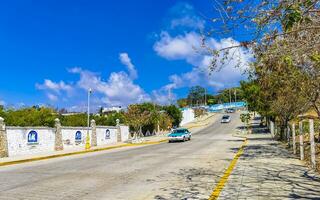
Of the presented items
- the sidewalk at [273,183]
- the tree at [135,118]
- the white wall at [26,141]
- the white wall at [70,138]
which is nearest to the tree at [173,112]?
the tree at [135,118]

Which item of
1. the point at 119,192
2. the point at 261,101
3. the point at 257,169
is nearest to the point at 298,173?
the point at 257,169

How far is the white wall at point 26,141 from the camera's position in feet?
91.2

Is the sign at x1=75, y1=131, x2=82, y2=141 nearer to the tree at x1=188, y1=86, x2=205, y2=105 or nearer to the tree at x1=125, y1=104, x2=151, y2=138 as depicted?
the tree at x1=125, y1=104, x2=151, y2=138

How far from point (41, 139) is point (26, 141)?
2118mm

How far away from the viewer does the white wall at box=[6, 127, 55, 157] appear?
27812mm

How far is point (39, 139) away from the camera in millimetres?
31359

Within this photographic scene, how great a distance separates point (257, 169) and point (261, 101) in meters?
26.0

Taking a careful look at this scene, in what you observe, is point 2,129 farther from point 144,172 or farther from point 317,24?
point 317,24

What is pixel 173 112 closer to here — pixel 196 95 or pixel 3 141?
pixel 3 141

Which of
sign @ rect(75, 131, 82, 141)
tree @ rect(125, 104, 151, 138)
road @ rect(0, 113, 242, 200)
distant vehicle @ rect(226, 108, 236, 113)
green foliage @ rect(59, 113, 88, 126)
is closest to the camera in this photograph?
road @ rect(0, 113, 242, 200)

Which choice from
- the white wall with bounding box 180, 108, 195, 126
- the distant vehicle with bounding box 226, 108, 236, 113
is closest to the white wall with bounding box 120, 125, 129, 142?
the white wall with bounding box 180, 108, 195, 126

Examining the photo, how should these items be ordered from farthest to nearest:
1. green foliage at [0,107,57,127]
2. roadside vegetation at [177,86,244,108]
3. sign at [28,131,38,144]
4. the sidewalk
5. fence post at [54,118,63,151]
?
roadside vegetation at [177,86,244,108]
green foliage at [0,107,57,127]
fence post at [54,118,63,151]
sign at [28,131,38,144]
the sidewalk

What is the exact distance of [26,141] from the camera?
96.9 ft

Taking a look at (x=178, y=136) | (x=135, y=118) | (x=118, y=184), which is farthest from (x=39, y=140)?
(x=135, y=118)
